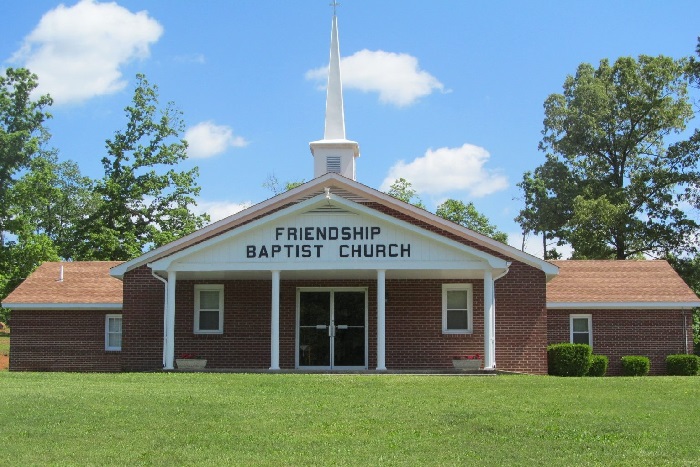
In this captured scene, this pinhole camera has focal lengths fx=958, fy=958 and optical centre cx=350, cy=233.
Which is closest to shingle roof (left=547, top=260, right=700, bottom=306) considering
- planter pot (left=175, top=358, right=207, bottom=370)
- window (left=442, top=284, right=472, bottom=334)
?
window (left=442, top=284, right=472, bottom=334)

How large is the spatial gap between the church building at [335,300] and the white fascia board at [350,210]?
0.11ft

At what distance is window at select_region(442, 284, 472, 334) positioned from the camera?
26.4 meters

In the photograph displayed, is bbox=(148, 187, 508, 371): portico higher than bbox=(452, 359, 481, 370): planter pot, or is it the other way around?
bbox=(148, 187, 508, 371): portico

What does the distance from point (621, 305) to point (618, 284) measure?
5.38 feet

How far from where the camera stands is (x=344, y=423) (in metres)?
13.3

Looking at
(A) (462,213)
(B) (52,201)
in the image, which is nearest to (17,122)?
(B) (52,201)

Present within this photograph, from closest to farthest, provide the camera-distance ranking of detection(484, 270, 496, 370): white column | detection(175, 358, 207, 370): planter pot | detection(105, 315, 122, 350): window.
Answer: detection(484, 270, 496, 370): white column, detection(175, 358, 207, 370): planter pot, detection(105, 315, 122, 350): window

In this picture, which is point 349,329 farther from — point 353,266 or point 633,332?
point 633,332

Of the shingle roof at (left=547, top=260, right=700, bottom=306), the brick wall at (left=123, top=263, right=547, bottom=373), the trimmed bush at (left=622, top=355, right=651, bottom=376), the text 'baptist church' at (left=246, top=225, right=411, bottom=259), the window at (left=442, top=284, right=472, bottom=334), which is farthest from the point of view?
the shingle roof at (left=547, top=260, right=700, bottom=306)

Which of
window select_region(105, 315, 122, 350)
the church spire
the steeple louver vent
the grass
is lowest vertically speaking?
the grass

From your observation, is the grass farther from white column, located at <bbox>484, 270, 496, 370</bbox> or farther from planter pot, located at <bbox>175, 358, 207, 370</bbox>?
planter pot, located at <bbox>175, 358, 207, 370</bbox>

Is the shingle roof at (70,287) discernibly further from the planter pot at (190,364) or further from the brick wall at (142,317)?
the planter pot at (190,364)

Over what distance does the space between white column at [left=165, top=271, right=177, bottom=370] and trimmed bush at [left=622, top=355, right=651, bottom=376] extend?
13911mm

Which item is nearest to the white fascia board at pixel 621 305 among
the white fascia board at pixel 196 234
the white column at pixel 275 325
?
the white fascia board at pixel 196 234
